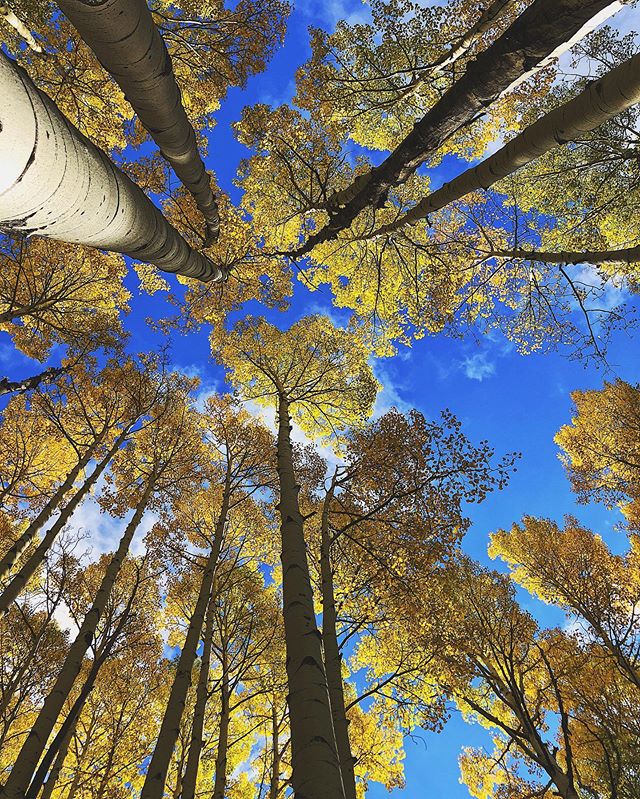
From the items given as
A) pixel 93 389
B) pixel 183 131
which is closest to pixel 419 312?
pixel 183 131

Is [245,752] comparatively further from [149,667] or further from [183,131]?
[183,131]

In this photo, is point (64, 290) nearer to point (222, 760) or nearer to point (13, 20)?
point (13, 20)

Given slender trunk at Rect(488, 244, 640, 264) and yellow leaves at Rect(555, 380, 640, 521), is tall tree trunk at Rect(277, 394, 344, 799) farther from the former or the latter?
yellow leaves at Rect(555, 380, 640, 521)

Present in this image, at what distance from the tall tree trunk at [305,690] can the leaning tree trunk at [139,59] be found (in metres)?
4.29

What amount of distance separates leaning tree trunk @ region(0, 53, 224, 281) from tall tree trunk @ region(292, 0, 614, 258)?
3.74m

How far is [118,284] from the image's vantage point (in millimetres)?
10273

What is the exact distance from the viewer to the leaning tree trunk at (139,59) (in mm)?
1927

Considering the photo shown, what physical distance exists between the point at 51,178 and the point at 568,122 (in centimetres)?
425

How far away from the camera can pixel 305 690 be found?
2.89 metres

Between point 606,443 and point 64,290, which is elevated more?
point 606,443

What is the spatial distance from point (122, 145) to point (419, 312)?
7.89 metres

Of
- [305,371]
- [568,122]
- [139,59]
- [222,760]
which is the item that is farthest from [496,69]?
[222,760]

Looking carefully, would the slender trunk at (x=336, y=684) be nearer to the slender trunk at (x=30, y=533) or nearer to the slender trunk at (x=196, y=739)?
the slender trunk at (x=196, y=739)

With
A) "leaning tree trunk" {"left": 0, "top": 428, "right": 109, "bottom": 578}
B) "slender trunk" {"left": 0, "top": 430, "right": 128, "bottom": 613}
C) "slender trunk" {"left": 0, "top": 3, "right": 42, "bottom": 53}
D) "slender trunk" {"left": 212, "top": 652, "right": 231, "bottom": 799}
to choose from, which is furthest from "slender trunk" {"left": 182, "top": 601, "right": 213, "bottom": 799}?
"slender trunk" {"left": 0, "top": 3, "right": 42, "bottom": 53}
